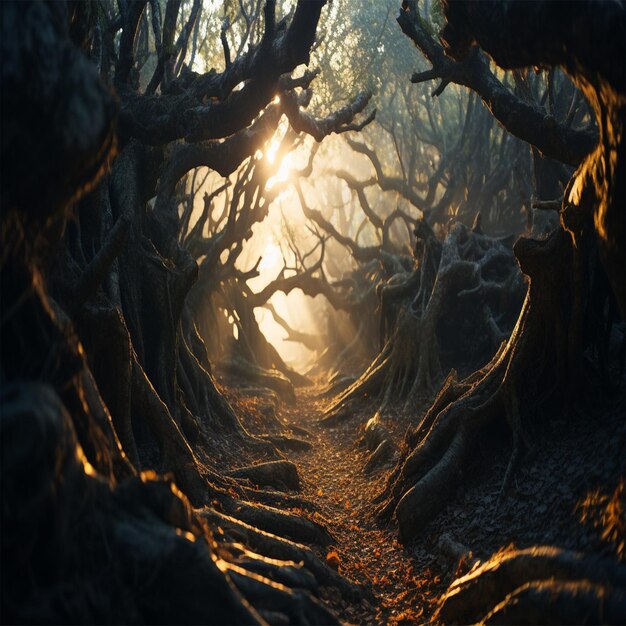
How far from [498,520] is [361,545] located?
1.91 metres

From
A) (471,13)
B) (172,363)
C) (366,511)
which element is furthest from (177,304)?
(471,13)

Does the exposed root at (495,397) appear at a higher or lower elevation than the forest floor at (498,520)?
higher

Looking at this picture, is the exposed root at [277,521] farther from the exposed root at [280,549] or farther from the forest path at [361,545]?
the exposed root at [280,549]

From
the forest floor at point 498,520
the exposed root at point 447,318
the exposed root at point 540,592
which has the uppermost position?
the exposed root at point 447,318

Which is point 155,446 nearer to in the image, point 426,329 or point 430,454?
point 430,454

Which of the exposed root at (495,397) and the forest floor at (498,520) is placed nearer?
the forest floor at (498,520)

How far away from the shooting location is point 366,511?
28.9ft

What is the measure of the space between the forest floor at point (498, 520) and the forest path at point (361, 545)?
0.02 m

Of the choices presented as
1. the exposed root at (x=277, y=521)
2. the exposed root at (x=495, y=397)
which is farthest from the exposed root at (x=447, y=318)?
the exposed root at (x=277, y=521)

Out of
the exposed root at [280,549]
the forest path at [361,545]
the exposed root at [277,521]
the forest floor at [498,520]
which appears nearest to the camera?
the forest floor at [498,520]

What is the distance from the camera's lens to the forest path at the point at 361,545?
5781mm

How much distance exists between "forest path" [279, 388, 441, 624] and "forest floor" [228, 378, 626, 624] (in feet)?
0.05

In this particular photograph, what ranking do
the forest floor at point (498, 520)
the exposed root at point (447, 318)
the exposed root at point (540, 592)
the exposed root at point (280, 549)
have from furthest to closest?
the exposed root at point (447, 318)
the exposed root at point (280, 549)
the forest floor at point (498, 520)
the exposed root at point (540, 592)

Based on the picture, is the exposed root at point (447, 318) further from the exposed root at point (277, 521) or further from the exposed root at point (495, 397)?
the exposed root at point (277, 521)
